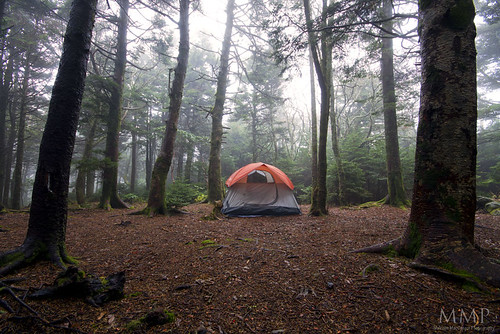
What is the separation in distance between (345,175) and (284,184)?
437cm

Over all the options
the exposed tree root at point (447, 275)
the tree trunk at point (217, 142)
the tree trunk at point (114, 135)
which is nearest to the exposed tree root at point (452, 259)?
the exposed tree root at point (447, 275)

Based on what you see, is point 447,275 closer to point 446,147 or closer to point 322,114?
point 446,147

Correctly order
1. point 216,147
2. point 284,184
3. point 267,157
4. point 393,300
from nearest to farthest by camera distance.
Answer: point 393,300, point 284,184, point 216,147, point 267,157

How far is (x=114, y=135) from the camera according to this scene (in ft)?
29.7

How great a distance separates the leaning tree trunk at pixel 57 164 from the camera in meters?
2.63

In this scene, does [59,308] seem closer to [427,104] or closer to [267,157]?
[427,104]

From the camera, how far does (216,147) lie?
410 inches

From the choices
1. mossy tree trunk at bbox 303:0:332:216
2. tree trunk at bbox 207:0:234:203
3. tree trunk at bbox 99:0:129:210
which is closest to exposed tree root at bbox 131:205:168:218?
tree trunk at bbox 99:0:129:210

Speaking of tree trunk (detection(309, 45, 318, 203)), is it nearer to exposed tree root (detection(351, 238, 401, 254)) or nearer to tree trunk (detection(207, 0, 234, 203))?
exposed tree root (detection(351, 238, 401, 254))

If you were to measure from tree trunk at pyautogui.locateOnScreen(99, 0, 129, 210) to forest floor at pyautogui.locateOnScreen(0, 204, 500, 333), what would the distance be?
510 centimetres

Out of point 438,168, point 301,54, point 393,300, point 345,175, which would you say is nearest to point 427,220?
point 438,168

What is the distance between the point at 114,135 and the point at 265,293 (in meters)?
9.42

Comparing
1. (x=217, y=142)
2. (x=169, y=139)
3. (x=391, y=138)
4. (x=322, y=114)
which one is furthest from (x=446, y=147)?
(x=217, y=142)

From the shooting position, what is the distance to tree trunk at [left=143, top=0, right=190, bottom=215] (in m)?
6.91
